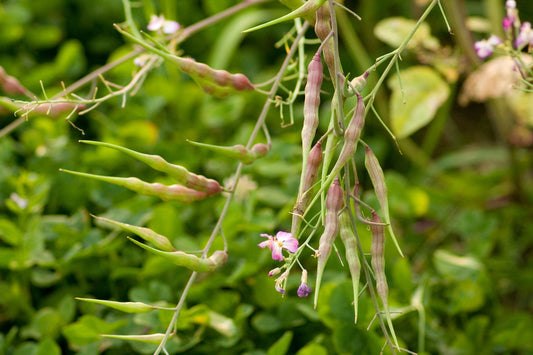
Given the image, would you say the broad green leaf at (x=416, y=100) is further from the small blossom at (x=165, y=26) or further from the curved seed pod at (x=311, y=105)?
the curved seed pod at (x=311, y=105)

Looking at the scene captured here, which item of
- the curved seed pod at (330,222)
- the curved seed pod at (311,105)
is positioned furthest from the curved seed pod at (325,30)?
the curved seed pod at (330,222)

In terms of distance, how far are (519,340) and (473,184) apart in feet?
1.87

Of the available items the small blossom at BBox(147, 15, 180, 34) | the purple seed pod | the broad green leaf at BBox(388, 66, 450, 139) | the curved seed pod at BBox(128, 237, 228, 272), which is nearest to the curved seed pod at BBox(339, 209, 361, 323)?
the purple seed pod

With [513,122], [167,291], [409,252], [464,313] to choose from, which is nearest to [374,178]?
[167,291]

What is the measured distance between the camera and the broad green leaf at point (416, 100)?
3.66 ft

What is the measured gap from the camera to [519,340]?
87 cm

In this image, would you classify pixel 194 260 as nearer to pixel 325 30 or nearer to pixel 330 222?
pixel 330 222

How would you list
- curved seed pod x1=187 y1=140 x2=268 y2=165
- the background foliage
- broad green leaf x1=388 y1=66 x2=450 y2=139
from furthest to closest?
broad green leaf x1=388 y1=66 x2=450 y2=139, the background foliage, curved seed pod x1=187 y1=140 x2=268 y2=165

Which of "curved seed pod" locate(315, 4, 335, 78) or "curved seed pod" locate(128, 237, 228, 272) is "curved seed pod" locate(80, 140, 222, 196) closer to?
"curved seed pod" locate(128, 237, 228, 272)

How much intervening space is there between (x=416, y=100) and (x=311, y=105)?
2.22 feet

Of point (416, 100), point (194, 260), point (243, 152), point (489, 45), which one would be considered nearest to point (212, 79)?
point (243, 152)

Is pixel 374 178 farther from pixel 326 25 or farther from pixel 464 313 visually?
pixel 464 313

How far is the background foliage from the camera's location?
82 centimetres

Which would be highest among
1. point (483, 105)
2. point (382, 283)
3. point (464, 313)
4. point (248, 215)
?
point (382, 283)
